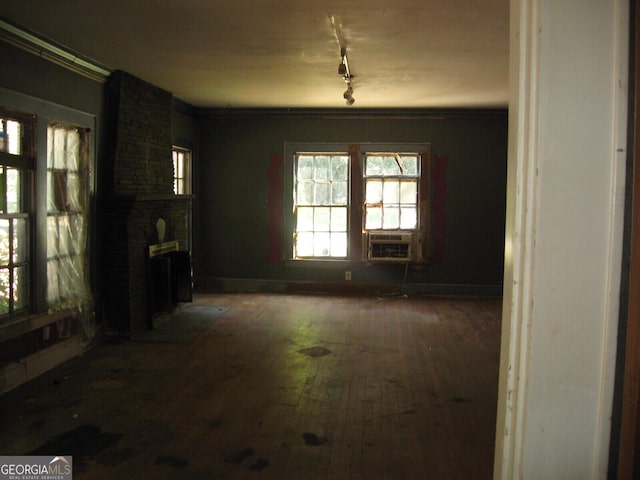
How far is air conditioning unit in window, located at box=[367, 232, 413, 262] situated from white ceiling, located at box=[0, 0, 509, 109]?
2224 millimetres

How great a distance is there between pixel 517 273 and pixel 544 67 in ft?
1.22

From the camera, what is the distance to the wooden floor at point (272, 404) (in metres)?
3.31

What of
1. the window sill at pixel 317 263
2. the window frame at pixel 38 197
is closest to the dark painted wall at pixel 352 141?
the window sill at pixel 317 263

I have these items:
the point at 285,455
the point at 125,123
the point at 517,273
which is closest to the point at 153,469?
the point at 285,455

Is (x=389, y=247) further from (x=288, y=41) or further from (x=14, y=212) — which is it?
(x=14, y=212)

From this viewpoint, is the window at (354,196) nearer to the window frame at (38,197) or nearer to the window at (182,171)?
the window at (182,171)

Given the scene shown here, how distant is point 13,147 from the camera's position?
4594 millimetres

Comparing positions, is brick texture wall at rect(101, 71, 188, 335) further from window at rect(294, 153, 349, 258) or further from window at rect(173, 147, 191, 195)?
window at rect(294, 153, 349, 258)

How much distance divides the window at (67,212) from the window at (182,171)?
2759 millimetres

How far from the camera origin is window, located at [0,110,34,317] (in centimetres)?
450

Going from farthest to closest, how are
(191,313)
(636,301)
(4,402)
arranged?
(191,313), (4,402), (636,301)

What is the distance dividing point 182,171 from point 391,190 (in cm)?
309

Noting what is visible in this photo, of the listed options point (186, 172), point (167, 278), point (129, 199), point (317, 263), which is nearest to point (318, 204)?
point (317, 263)

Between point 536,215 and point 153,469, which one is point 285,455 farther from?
point 536,215
